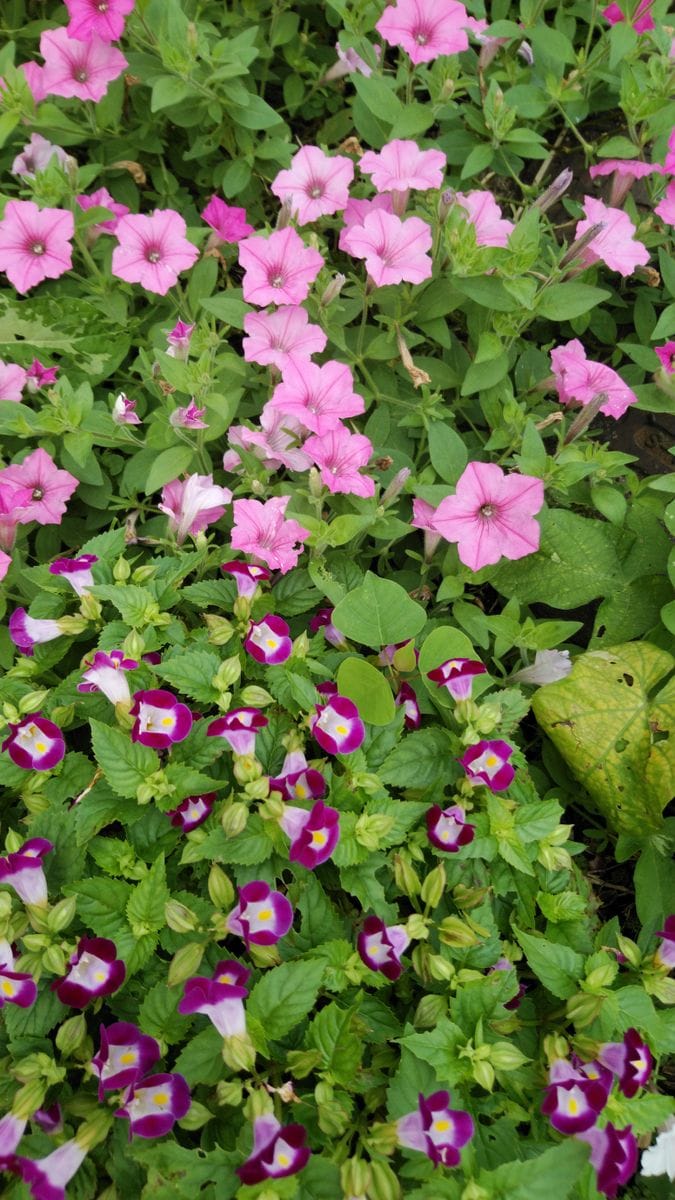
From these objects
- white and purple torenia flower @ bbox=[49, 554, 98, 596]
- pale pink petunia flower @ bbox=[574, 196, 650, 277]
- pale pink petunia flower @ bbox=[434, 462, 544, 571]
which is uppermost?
pale pink petunia flower @ bbox=[574, 196, 650, 277]

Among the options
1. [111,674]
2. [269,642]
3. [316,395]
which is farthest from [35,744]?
[316,395]

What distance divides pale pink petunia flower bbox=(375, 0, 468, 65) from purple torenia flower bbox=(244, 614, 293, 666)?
1.44m

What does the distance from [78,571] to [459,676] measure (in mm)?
756

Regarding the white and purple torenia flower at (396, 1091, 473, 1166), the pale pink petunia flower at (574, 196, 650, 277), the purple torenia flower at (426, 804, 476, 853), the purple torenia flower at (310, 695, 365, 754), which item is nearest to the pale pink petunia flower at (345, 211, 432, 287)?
the pale pink petunia flower at (574, 196, 650, 277)

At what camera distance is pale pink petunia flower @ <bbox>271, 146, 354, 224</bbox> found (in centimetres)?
207

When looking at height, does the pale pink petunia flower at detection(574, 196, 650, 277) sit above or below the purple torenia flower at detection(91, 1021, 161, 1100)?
above

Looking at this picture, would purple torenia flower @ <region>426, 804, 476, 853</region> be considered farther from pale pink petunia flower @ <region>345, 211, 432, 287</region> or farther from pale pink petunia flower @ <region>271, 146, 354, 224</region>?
pale pink petunia flower @ <region>271, 146, 354, 224</region>

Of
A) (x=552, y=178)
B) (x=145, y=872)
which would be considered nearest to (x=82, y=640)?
(x=145, y=872)

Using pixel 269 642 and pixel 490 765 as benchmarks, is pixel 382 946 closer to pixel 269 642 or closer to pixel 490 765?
pixel 490 765

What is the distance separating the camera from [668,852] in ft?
6.31

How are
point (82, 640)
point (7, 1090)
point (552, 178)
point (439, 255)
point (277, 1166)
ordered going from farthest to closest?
1. point (552, 178)
2. point (439, 255)
3. point (82, 640)
4. point (7, 1090)
5. point (277, 1166)

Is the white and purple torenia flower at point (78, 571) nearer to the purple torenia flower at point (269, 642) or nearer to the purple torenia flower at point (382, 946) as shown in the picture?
the purple torenia flower at point (269, 642)

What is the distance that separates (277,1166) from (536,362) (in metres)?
1.88

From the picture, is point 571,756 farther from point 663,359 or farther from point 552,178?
point 552,178
